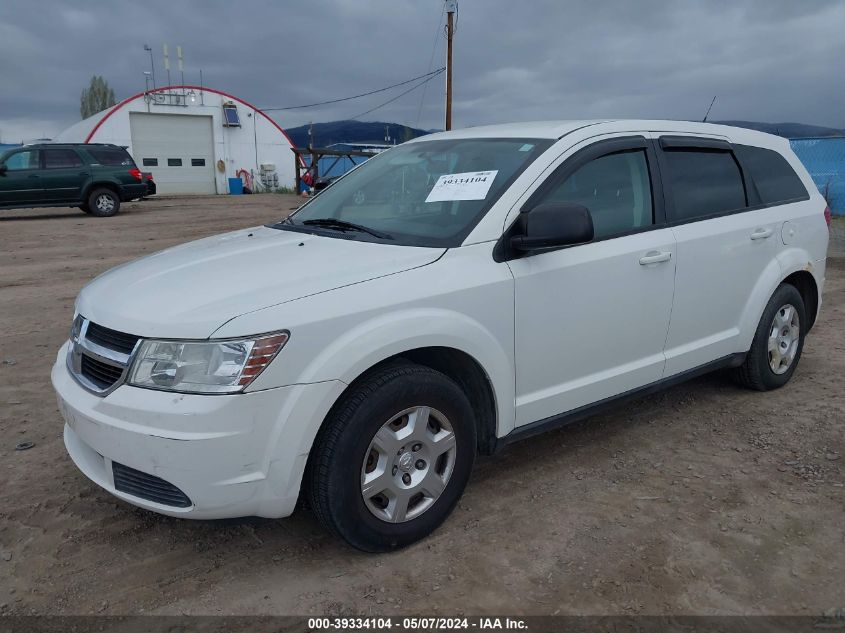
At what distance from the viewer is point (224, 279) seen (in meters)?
2.75

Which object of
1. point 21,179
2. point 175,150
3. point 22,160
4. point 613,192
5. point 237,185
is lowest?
point 613,192

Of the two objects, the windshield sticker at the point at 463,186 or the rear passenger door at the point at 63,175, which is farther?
the rear passenger door at the point at 63,175

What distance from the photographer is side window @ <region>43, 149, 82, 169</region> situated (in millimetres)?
16969

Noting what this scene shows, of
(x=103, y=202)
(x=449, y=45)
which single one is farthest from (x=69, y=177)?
(x=449, y=45)

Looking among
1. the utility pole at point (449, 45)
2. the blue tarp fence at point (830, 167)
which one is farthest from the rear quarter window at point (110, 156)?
the blue tarp fence at point (830, 167)

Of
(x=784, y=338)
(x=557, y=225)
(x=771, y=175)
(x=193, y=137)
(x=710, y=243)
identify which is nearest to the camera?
(x=557, y=225)

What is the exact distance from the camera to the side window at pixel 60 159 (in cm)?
1697

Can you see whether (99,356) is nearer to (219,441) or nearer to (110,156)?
(219,441)

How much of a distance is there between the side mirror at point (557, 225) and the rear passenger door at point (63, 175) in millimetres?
17217

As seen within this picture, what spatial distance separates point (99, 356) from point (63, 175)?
55.0ft

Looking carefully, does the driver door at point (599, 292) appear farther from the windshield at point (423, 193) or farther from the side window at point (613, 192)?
the windshield at point (423, 193)

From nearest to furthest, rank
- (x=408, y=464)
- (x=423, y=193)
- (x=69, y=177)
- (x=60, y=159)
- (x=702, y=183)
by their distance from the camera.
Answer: (x=408, y=464) → (x=423, y=193) → (x=702, y=183) → (x=60, y=159) → (x=69, y=177)

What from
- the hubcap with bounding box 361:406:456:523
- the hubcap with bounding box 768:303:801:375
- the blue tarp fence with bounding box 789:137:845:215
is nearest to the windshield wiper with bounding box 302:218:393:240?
the hubcap with bounding box 361:406:456:523

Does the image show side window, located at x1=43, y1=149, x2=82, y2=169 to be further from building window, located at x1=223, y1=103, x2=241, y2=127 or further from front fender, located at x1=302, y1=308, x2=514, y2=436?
front fender, located at x1=302, y1=308, x2=514, y2=436
